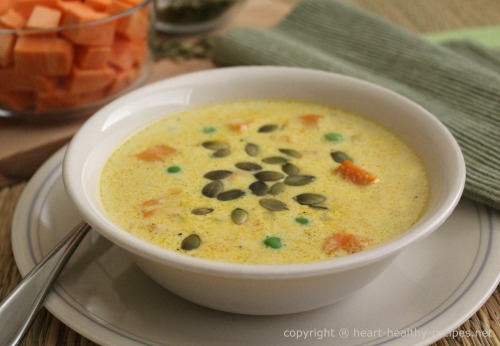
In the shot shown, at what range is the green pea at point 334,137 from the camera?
2268mm

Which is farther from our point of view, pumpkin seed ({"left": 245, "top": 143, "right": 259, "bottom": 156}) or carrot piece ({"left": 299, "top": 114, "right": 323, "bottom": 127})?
carrot piece ({"left": 299, "top": 114, "right": 323, "bottom": 127})

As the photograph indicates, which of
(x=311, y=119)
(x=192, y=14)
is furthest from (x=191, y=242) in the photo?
(x=192, y=14)

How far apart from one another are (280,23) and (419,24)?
0.89 meters

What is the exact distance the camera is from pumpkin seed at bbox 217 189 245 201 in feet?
6.43

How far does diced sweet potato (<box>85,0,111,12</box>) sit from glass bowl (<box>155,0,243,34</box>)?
0.74 m

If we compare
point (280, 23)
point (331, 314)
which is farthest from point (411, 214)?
point (280, 23)

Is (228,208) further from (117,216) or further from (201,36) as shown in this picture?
(201,36)

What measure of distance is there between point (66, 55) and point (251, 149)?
2.86 feet

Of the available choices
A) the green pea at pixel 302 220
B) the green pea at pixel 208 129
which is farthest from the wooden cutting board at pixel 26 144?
the green pea at pixel 302 220

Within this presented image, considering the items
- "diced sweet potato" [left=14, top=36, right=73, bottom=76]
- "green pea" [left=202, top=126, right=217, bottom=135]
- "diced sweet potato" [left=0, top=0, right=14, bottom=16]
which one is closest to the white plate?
"green pea" [left=202, top=126, right=217, bottom=135]

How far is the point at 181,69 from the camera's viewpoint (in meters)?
3.29

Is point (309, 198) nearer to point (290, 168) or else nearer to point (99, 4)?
A: point (290, 168)

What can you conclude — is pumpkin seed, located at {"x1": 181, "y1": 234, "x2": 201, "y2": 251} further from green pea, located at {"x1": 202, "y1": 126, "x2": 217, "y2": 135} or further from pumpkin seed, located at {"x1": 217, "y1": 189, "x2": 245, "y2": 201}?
green pea, located at {"x1": 202, "y1": 126, "x2": 217, "y2": 135}

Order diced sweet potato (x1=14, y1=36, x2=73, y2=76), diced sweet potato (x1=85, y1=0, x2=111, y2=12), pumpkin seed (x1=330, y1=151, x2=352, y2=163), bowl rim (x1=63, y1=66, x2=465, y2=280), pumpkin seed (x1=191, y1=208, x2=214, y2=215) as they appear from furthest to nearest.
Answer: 1. diced sweet potato (x1=85, y1=0, x2=111, y2=12)
2. diced sweet potato (x1=14, y1=36, x2=73, y2=76)
3. pumpkin seed (x1=330, y1=151, x2=352, y2=163)
4. pumpkin seed (x1=191, y1=208, x2=214, y2=215)
5. bowl rim (x1=63, y1=66, x2=465, y2=280)
